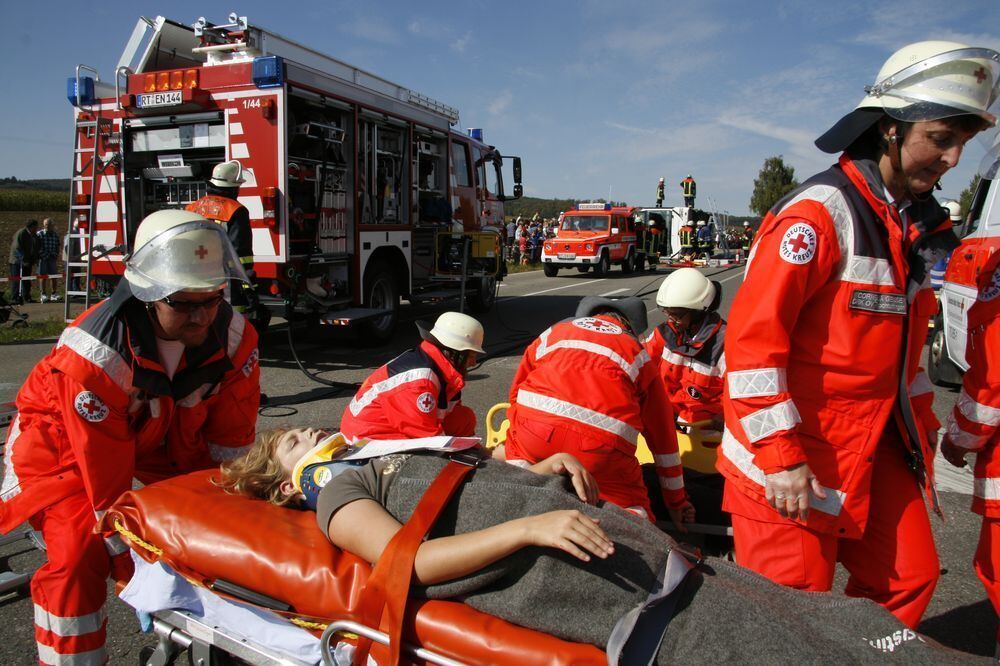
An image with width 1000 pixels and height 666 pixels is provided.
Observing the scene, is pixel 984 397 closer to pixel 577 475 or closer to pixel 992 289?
pixel 992 289

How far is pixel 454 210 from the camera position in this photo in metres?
11.2

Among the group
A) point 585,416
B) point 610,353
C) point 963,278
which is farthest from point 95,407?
point 963,278

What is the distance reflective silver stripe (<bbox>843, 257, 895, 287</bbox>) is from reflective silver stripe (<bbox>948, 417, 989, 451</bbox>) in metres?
0.73

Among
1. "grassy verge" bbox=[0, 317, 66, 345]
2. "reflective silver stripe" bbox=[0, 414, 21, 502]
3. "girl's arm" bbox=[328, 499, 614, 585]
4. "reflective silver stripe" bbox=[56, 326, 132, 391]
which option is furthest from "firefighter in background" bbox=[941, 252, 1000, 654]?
"grassy verge" bbox=[0, 317, 66, 345]

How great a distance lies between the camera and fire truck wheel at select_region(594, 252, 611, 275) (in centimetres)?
2306

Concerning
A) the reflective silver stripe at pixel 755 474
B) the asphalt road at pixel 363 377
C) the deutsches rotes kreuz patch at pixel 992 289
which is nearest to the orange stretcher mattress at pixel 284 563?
the reflective silver stripe at pixel 755 474

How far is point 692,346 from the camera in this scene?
387cm

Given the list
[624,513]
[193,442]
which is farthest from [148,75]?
[624,513]

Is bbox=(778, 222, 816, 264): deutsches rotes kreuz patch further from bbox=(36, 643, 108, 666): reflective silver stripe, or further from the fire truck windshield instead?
the fire truck windshield

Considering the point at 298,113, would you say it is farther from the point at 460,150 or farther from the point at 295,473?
the point at 295,473

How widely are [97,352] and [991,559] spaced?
2865 millimetres

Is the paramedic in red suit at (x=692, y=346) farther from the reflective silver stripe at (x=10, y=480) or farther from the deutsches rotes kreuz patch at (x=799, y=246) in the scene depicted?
the reflective silver stripe at (x=10, y=480)

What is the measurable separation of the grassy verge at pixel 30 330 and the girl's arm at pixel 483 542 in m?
9.38

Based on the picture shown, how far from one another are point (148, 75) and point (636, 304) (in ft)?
21.8
